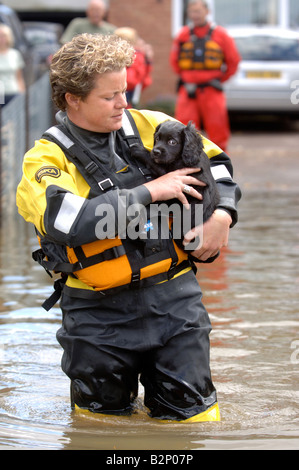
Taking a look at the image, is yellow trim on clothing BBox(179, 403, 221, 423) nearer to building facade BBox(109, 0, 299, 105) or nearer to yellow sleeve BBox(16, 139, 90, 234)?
yellow sleeve BBox(16, 139, 90, 234)

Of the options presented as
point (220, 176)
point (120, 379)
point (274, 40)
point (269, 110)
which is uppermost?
→ point (220, 176)

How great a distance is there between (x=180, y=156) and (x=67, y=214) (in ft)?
2.13

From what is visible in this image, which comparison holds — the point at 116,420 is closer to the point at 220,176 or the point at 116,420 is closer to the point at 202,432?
the point at 202,432

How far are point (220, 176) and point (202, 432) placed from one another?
1.11 metres

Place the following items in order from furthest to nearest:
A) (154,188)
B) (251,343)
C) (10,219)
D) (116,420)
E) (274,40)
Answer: (274,40) → (10,219) → (251,343) → (116,420) → (154,188)

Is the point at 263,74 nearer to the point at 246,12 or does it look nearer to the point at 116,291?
the point at 246,12

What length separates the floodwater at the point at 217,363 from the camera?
145 inches

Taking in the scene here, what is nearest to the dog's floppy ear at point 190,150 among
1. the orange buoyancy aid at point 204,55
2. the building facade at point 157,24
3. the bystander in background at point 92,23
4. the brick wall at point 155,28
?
the orange buoyancy aid at point 204,55

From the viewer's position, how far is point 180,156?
3762 mm

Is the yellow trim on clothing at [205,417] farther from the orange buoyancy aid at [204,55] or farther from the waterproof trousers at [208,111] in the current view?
the orange buoyancy aid at [204,55]

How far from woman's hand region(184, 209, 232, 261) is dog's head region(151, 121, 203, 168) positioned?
25 centimetres

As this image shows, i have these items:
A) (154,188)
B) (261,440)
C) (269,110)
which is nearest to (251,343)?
(261,440)

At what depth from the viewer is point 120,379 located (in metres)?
3.64

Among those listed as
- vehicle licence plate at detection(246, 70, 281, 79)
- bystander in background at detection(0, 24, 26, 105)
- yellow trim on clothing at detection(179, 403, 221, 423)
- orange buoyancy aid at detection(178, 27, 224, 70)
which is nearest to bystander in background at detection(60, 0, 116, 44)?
bystander in background at detection(0, 24, 26, 105)
